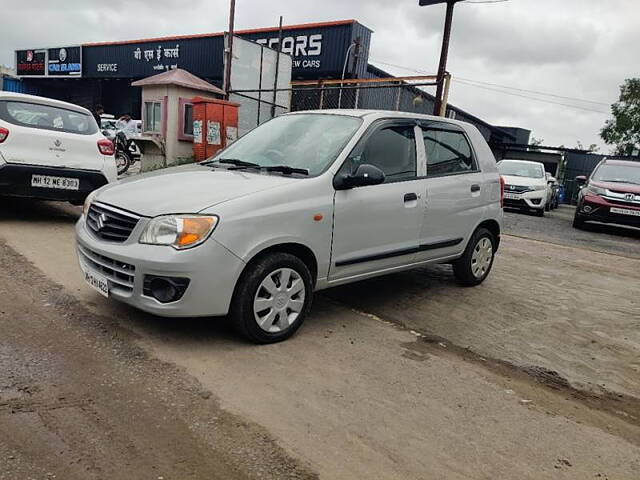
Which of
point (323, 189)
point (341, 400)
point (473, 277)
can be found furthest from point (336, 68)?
point (341, 400)

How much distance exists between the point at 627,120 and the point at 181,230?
3879 centimetres

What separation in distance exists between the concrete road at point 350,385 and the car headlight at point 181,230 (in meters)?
0.71

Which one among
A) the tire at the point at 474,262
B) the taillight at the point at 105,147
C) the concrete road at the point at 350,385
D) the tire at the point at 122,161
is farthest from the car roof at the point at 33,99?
the tire at the point at 122,161

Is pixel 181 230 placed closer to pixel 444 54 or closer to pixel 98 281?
pixel 98 281

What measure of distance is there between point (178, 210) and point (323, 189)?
107cm

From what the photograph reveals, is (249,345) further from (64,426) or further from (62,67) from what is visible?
(62,67)

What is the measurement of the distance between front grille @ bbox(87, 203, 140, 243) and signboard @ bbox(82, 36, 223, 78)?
1964 centimetres

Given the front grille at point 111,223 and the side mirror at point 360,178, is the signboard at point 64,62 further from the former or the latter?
the side mirror at point 360,178

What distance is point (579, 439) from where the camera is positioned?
2812 millimetres

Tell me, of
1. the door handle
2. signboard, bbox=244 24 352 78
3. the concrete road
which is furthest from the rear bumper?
signboard, bbox=244 24 352 78

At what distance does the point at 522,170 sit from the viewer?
588 inches

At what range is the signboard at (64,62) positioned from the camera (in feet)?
93.4

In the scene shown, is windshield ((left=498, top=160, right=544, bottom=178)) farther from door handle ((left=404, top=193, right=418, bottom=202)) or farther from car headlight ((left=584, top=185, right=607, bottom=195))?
door handle ((left=404, top=193, right=418, bottom=202))

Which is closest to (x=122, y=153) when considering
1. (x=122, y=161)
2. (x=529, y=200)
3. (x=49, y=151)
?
(x=122, y=161)
